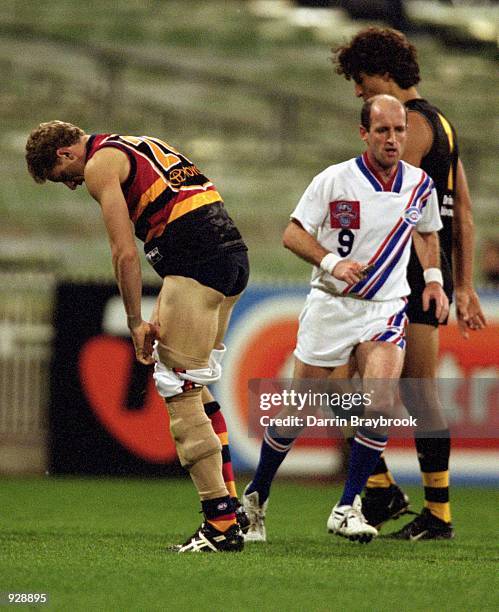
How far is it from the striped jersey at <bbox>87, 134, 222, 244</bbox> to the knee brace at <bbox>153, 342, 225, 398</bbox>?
445 mm

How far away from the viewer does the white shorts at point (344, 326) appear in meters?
5.41

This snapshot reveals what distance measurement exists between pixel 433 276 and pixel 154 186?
1.39 metres

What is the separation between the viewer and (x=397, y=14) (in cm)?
1761

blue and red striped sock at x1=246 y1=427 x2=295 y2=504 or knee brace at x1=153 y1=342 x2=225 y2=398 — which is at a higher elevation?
knee brace at x1=153 y1=342 x2=225 y2=398

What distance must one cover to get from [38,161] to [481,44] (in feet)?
49.5

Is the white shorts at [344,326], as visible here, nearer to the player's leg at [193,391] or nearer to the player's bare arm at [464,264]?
the player's bare arm at [464,264]

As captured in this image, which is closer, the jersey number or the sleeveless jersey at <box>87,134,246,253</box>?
the sleeveless jersey at <box>87,134,246,253</box>

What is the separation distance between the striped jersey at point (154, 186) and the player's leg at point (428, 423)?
52.0 inches

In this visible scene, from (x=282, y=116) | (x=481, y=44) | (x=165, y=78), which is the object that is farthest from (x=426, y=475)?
(x=481, y=44)

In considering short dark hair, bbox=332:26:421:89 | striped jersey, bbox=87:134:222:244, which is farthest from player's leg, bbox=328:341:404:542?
short dark hair, bbox=332:26:421:89

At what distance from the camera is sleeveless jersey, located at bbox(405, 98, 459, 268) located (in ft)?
19.1

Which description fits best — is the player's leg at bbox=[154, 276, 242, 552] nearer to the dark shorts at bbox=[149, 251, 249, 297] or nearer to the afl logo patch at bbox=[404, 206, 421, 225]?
the dark shorts at bbox=[149, 251, 249, 297]

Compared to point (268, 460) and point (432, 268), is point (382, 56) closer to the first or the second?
point (432, 268)

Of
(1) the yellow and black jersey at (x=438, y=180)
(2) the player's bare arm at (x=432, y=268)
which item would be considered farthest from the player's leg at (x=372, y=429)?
(1) the yellow and black jersey at (x=438, y=180)
